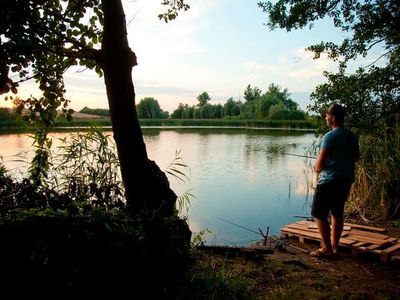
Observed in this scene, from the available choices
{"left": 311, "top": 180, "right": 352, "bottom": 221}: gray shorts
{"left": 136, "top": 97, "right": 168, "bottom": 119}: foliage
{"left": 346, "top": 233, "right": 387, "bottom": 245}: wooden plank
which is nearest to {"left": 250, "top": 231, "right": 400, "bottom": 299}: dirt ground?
{"left": 346, "top": 233, "right": 387, "bottom": 245}: wooden plank

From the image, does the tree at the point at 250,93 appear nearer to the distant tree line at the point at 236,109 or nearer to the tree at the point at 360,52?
the distant tree line at the point at 236,109

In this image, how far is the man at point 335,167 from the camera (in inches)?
172

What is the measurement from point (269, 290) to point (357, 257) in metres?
1.71

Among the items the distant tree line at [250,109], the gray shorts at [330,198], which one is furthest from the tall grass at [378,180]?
the distant tree line at [250,109]

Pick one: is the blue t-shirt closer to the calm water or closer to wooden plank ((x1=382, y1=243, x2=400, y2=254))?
wooden plank ((x1=382, y1=243, x2=400, y2=254))

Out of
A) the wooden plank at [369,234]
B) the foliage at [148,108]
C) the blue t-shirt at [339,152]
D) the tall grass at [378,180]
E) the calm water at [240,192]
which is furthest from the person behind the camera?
the foliage at [148,108]

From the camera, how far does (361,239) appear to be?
16.5 ft

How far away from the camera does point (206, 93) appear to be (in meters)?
119

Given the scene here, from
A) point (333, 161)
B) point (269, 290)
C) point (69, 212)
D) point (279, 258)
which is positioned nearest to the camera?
point (69, 212)

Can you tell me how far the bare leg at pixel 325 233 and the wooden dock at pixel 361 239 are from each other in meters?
0.35

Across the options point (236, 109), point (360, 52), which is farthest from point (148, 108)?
point (360, 52)

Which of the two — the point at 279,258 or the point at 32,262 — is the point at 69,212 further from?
the point at 279,258

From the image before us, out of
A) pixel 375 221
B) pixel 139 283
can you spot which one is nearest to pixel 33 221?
pixel 139 283

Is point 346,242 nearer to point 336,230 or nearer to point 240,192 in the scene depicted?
point 336,230
